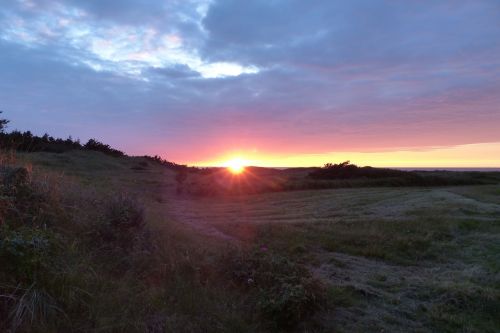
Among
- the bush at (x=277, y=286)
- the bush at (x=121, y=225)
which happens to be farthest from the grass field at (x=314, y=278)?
the bush at (x=121, y=225)

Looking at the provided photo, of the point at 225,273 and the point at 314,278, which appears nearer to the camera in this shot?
the point at 314,278

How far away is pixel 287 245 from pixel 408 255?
8.78 ft

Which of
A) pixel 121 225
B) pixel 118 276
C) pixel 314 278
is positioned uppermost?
pixel 121 225

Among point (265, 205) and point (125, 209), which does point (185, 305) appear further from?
point (265, 205)

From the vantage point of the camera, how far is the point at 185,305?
5027mm

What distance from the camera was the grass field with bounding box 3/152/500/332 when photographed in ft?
16.0

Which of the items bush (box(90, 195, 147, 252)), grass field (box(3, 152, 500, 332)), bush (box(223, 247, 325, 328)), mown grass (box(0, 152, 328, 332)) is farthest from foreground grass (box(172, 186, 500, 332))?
bush (box(90, 195, 147, 252))

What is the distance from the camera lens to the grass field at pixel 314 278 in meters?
4.88

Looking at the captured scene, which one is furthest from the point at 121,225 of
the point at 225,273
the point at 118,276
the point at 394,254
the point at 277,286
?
the point at 394,254

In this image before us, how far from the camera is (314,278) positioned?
599 centimetres

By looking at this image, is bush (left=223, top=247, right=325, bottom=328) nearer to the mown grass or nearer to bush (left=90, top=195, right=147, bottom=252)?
the mown grass

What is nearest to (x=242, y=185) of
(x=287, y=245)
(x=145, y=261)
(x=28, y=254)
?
(x=287, y=245)

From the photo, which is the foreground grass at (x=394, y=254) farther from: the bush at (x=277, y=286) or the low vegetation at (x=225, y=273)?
the bush at (x=277, y=286)

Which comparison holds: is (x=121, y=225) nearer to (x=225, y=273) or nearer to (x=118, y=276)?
(x=118, y=276)
